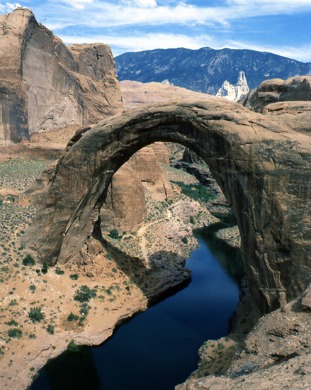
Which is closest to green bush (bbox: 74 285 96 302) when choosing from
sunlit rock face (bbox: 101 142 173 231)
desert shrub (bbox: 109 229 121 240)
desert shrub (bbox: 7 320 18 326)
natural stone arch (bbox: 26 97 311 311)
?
desert shrub (bbox: 7 320 18 326)

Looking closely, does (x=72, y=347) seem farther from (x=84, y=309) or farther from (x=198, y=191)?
(x=198, y=191)

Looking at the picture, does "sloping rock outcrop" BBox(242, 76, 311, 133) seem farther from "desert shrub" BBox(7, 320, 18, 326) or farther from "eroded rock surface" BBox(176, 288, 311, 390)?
"desert shrub" BBox(7, 320, 18, 326)

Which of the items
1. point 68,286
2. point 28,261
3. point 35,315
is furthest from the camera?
point 28,261

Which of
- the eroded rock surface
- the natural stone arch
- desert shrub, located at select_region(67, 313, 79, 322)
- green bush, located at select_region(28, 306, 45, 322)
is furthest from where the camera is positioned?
desert shrub, located at select_region(67, 313, 79, 322)

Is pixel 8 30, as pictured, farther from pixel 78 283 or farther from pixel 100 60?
pixel 78 283

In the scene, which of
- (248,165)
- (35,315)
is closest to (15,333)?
(35,315)

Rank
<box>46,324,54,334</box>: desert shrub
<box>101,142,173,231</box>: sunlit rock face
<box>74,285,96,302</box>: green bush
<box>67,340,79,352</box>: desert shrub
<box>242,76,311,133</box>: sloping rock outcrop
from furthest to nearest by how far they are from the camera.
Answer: <box>101,142,173,231</box>: sunlit rock face → <box>74,285,96,302</box>: green bush → <box>46,324,54,334</box>: desert shrub → <box>67,340,79,352</box>: desert shrub → <box>242,76,311,133</box>: sloping rock outcrop

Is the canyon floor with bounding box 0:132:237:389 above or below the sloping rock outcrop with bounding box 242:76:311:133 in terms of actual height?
below
